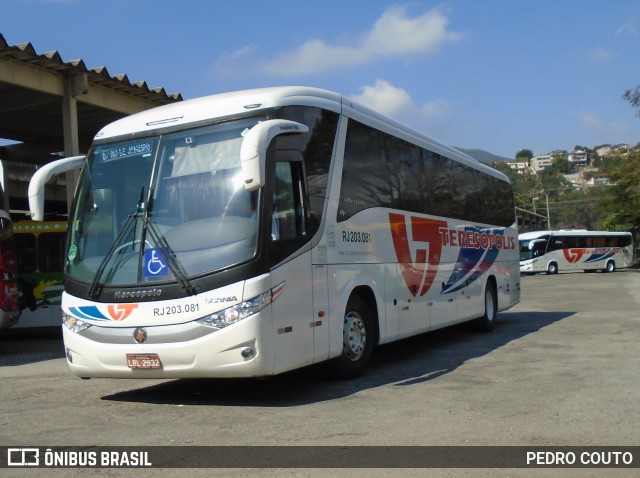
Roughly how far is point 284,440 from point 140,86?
18084mm

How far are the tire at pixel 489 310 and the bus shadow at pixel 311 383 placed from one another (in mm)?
2037

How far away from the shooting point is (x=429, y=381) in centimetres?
923

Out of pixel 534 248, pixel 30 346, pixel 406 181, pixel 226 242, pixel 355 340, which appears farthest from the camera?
pixel 534 248

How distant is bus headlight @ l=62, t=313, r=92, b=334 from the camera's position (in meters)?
8.05

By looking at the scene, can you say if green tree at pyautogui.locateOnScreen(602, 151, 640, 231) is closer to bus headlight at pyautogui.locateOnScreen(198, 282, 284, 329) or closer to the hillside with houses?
the hillside with houses

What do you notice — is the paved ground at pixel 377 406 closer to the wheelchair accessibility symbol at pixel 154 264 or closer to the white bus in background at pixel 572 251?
the wheelchair accessibility symbol at pixel 154 264

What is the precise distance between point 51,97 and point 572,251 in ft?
142

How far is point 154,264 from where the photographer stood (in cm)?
775

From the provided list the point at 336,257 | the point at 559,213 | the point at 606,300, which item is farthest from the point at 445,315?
the point at 559,213

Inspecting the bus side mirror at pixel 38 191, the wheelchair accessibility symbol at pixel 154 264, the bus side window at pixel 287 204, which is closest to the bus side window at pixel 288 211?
the bus side window at pixel 287 204

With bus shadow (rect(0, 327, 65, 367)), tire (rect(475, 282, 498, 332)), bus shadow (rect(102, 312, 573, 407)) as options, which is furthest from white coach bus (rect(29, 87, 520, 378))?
bus shadow (rect(0, 327, 65, 367))

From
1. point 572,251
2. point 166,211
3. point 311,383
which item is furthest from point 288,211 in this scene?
point 572,251

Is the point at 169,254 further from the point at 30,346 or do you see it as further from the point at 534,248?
the point at 534,248

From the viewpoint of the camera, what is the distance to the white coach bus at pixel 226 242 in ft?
24.5
